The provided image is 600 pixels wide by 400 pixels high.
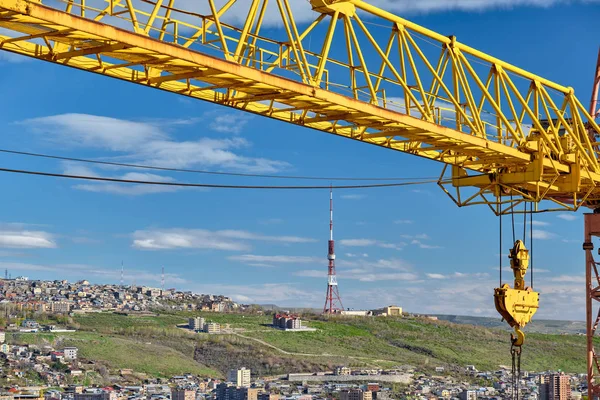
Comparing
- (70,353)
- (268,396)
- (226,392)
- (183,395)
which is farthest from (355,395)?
(70,353)

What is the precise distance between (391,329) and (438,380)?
3512 centimetres

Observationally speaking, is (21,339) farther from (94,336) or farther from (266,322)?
(266,322)

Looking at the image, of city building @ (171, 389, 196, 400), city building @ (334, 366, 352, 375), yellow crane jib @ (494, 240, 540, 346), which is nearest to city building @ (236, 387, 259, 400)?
city building @ (171, 389, 196, 400)

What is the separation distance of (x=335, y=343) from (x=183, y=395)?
47.6m

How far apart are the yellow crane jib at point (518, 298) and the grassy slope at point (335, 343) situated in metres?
84.2

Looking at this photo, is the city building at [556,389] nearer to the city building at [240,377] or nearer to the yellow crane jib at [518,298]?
→ the city building at [240,377]

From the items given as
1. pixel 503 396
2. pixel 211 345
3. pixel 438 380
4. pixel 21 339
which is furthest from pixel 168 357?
pixel 503 396

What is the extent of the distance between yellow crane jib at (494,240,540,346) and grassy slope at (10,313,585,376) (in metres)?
84.2

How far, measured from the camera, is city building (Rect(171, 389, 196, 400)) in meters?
83.5

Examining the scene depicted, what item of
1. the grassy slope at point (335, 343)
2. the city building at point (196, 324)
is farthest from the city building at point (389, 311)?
the city building at point (196, 324)

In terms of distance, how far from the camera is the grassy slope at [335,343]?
356 ft

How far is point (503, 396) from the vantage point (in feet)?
292

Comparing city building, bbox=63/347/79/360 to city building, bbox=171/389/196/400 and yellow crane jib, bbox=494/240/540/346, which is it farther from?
yellow crane jib, bbox=494/240/540/346

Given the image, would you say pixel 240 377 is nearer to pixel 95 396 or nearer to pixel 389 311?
pixel 95 396
